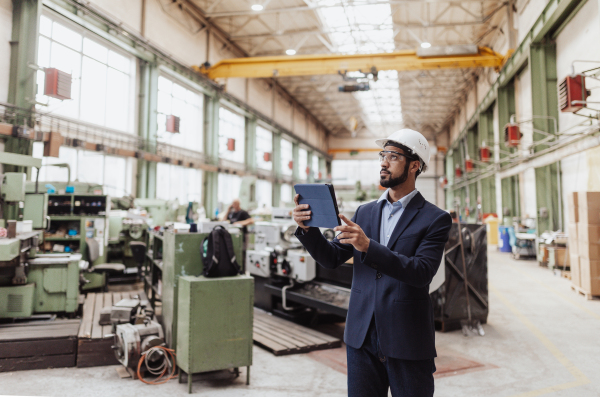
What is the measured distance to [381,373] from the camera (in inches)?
67.6

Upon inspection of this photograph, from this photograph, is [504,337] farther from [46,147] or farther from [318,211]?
[46,147]

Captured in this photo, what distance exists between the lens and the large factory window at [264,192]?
18484 mm

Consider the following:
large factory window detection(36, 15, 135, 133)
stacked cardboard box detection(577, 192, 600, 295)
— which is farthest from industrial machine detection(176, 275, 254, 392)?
large factory window detection(36, 15, 135, 133)

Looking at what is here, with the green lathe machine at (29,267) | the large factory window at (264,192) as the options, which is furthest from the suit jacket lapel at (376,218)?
the large factory window at (264,192)

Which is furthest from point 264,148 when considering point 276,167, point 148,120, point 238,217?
point 238,217

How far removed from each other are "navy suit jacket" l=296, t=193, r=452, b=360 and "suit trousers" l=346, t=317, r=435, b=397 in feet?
0.15

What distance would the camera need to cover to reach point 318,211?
5.35 ft

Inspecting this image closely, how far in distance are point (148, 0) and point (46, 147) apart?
519cm

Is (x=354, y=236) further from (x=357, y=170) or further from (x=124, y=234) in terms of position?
(x=357, y=170)

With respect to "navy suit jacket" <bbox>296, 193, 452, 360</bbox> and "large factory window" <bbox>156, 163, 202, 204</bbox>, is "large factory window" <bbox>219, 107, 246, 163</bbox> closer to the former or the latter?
"large factory window" <bbox>156, 163, 202, 204</bbox>

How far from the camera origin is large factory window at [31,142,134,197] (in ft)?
27.3

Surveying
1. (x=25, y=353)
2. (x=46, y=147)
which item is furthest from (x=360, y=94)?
(x=25, y=353)

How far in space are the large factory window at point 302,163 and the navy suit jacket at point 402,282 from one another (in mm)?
21839

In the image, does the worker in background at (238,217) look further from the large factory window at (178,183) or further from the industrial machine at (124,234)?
the large factory window at (178,183)
